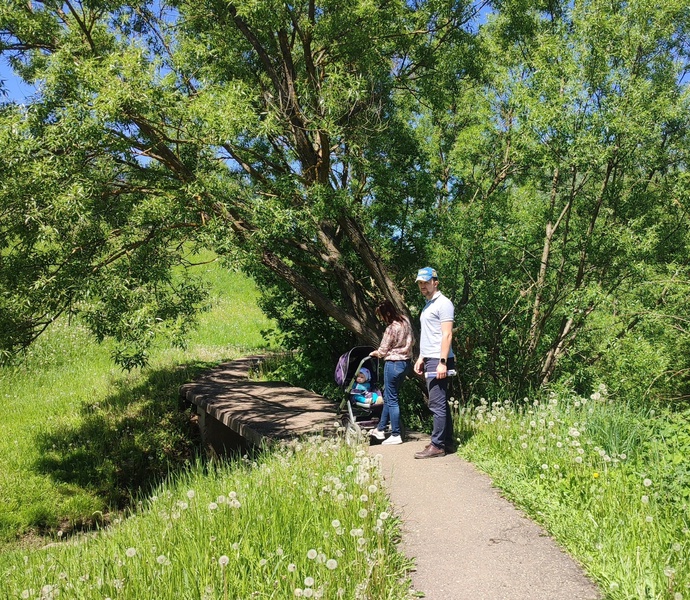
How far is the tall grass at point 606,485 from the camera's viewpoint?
3.59m

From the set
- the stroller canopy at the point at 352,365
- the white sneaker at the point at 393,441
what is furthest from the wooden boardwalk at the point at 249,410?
the white sneaker at the point at 393,441

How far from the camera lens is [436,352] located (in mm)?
6508

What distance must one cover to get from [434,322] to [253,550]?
3.35 m

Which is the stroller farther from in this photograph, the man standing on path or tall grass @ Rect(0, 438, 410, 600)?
tall grass @ Rect(0, 438, 410, 600)

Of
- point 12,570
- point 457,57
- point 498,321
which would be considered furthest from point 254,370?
point 12,570

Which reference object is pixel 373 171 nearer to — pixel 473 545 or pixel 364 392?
pixel 364 392

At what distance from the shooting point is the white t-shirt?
21.0ft

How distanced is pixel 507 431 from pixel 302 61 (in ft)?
26.0

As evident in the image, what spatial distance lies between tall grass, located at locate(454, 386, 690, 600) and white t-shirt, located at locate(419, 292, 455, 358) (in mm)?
1073

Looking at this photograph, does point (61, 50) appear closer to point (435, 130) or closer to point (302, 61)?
point (302, 61)

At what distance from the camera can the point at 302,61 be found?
11.2 metres

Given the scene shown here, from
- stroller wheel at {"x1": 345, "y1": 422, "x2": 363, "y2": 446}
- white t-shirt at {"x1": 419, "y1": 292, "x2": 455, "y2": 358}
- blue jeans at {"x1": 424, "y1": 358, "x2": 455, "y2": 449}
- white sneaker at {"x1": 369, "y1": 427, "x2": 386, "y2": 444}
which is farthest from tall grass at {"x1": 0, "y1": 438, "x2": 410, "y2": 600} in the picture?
white sneaker at {"x1": 369, "y1": 427, "x2": 386, "y2": 444}

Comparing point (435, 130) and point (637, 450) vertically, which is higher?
point (435, 130)

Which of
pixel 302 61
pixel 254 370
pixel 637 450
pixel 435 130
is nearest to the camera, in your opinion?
pixel 637 450
